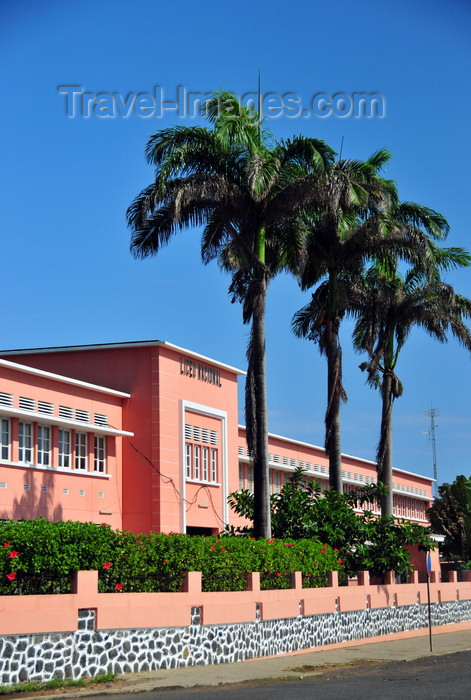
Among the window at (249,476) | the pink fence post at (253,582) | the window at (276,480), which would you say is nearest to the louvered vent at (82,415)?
the pink fence post at (253,582)

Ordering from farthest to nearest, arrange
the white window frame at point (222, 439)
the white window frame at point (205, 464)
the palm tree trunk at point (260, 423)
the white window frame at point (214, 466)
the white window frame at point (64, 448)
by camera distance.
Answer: the white window frame at point (214, 466), the white window frame at point (205, 464), the white window frame at point (222, 439), the white window frame at point (64, 448), the palm tree trunk at point (260, 423)

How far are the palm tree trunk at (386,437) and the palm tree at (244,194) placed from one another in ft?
34.1

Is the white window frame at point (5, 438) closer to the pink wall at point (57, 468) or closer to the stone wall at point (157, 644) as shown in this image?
the pink wall at point (57, 468)

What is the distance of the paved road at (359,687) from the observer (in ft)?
44.4

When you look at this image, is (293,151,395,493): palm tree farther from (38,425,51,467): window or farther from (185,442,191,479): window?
(38,425,51,467): window

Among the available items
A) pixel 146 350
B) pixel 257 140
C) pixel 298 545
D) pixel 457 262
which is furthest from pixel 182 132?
pixel 457 262

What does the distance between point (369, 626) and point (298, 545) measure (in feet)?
14.4

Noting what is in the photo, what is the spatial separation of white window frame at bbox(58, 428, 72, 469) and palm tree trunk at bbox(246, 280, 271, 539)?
6.46 metres

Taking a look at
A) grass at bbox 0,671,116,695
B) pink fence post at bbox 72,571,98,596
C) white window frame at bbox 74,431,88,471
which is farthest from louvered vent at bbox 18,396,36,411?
grass at bbox 0,671,116,695

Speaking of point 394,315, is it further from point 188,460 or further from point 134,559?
point 134,559

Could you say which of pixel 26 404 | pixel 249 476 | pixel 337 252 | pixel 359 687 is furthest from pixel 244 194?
pixel 249 476

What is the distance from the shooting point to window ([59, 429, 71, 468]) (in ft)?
91.9

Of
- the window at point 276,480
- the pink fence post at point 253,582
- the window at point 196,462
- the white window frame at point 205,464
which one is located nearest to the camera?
the pink fence post at point 253,582

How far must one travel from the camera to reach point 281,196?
25.7m
